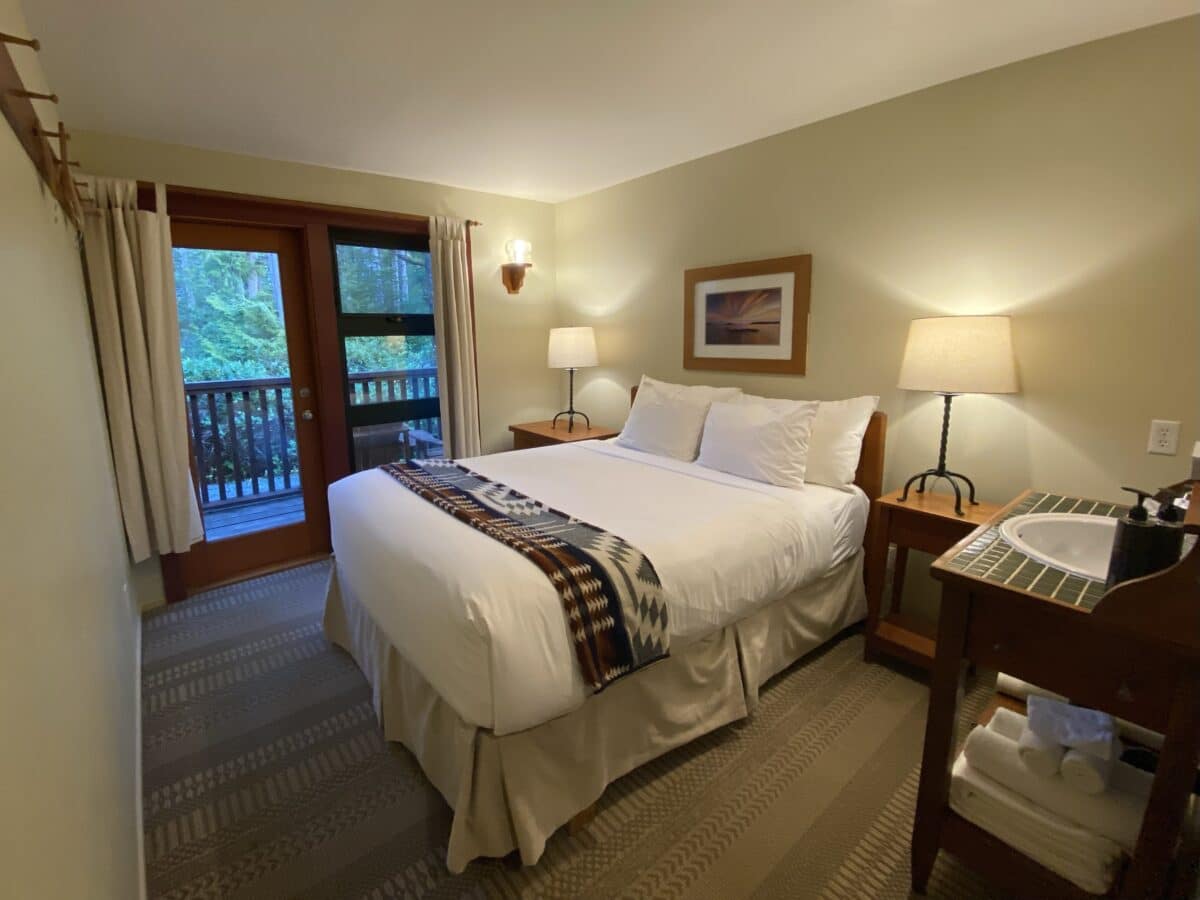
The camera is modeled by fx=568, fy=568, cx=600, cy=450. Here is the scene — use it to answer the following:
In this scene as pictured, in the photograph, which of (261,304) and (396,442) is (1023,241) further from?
(261,304)

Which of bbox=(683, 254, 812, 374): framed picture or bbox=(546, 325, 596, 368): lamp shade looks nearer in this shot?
bbox=(683, 254, 812, 374): framed picture

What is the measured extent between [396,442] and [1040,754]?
3562 mm

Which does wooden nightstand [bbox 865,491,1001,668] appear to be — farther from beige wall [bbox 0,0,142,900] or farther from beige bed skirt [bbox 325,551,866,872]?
beige wall [bbox 0,0,142,900]

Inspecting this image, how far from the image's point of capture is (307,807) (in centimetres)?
174

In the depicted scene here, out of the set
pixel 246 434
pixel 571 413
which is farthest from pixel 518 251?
pixel 246 434

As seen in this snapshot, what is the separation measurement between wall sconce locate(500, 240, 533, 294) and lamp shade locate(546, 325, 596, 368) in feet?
1.65

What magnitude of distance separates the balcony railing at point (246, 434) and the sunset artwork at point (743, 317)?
2.12 metres

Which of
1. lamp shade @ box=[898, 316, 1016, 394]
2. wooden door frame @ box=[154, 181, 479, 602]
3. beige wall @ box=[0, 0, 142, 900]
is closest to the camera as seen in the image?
beige wall @ box=[0, 0, 142, 900]

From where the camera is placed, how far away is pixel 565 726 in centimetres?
158

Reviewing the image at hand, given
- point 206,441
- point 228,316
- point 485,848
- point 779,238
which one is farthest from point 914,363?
point 206,441

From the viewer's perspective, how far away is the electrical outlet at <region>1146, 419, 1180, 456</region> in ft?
6.21

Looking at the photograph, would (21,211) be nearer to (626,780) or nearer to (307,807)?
(307,807)

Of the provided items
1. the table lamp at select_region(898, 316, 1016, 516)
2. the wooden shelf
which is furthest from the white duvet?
the table lamp at select_region(898, 316, 1016, 516)

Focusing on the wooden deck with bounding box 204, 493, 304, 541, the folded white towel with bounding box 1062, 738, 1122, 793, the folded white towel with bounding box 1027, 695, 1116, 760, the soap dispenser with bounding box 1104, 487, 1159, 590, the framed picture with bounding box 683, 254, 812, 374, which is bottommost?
the wooden deck with bounding box 204, 493, 304, 541
